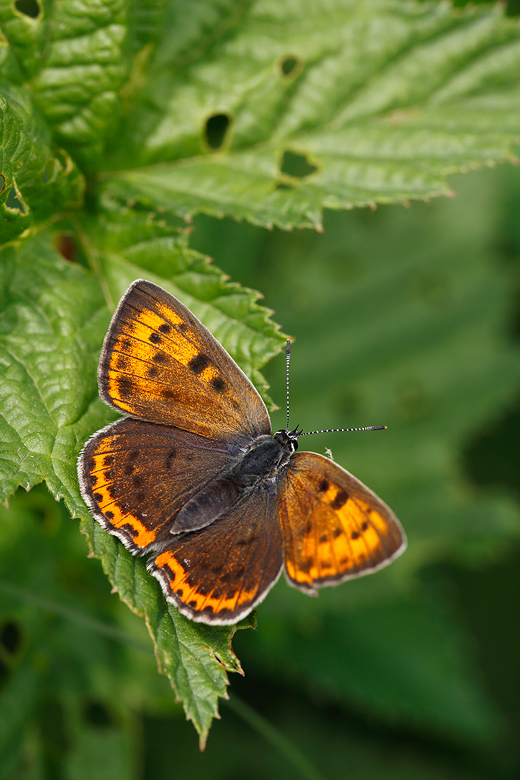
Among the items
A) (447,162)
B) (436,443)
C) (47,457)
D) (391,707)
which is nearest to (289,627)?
(391,707)

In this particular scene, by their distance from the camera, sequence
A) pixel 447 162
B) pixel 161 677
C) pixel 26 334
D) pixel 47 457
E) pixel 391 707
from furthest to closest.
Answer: pixel 391 707
pixel 161 677
pixel 447 162
pixel 26 334
pixel 47 457

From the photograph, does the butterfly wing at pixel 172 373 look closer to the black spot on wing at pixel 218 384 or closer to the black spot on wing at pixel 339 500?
the black spot on wing at pixel 218 384

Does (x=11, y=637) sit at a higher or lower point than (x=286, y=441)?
lower

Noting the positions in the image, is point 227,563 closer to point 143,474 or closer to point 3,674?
point 143,474

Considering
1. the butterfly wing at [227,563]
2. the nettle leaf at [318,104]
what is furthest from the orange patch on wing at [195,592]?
the nettle leaf at [318,104]

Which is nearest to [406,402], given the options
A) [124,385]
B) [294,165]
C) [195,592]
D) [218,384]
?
[294,165]

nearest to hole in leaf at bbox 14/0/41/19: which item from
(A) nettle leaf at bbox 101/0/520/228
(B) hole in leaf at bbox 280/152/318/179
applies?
(A) nettle leaf at bbox 101/0/520/228

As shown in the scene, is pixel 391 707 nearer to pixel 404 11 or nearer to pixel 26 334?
pixel 26 334
